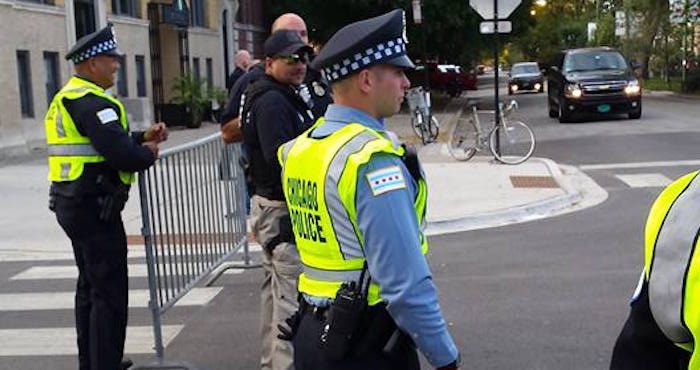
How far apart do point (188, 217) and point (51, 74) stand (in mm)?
15828

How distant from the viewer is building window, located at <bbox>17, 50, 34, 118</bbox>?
18453 mm

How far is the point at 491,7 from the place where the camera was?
14.4 m

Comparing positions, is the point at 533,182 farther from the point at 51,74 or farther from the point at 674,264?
the point at 51,74

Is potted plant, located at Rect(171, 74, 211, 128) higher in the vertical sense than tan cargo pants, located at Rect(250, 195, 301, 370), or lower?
higher

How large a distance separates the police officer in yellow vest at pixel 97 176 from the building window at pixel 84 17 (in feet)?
59.3

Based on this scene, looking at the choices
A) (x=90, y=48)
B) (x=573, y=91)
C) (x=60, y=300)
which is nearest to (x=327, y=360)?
(x=90, y=48)

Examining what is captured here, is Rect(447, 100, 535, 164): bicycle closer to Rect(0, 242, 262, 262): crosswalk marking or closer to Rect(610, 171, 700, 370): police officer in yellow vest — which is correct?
Rect(0, 242, 262, 262): crosswalk marking

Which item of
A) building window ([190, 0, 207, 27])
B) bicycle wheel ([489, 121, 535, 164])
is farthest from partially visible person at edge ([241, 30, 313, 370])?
building window ([190, 0, 207, 27])

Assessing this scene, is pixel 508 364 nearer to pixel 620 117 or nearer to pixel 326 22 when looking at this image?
pixel 620 117

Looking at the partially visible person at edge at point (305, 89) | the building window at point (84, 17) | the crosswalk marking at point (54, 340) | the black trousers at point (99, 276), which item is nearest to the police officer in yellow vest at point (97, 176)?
the black trousers at point (99, 276)

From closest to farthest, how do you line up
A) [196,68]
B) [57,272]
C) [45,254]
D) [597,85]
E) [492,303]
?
[492,303] < [57,272] < [45,254] < [597,85] < [196,68]

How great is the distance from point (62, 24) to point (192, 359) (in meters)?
16.9

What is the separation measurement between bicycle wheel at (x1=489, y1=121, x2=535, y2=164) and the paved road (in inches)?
156

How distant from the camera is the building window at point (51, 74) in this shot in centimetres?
1962
